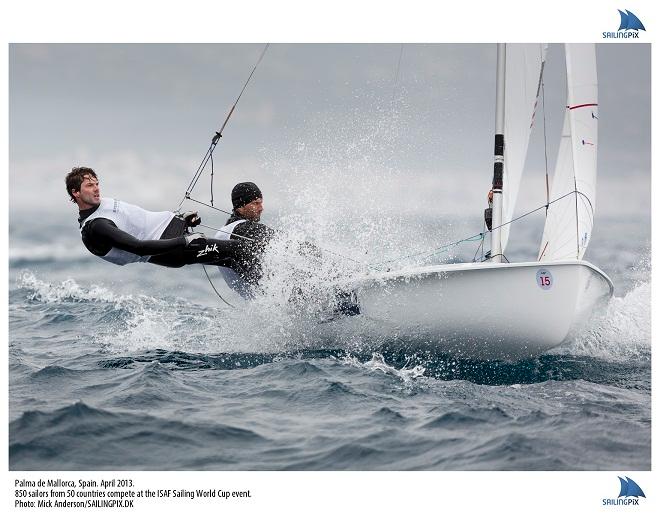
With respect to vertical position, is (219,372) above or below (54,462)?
above

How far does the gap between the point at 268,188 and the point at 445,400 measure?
2240 mm

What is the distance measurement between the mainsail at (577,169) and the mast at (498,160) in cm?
51

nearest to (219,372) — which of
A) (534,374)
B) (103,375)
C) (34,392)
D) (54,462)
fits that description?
(103,375)

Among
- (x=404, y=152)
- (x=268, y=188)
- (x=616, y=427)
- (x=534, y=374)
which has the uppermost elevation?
(x=404, y=152)

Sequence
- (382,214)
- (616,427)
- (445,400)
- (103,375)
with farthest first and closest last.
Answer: (382,214) → (103,375) → (445,400) → (616,427)

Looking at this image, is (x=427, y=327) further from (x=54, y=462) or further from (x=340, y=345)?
(x=54, y=462)

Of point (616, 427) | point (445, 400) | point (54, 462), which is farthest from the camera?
point (445, 400)

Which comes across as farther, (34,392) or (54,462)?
(34,392)

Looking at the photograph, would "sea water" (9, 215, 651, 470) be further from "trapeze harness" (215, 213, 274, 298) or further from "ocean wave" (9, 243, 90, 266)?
"ocean wave" (9, 243, 90, 266)

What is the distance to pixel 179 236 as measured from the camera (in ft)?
19.8
